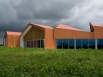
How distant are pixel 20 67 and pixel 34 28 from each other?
32700 millimetres

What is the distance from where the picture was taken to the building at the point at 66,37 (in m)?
39.3

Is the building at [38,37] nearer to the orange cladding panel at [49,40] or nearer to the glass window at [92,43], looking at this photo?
the orange cladding panel at [49,40]

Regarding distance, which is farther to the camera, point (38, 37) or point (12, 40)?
point (12, 40)

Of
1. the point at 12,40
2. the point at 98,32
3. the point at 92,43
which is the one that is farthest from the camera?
the point at 12,40

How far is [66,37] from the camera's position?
41.1 meters

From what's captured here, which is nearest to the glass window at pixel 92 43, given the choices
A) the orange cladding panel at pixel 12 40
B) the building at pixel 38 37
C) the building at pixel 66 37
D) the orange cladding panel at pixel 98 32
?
the building at pixel 66 37

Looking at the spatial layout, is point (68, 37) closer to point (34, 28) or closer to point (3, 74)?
point (34, 28)

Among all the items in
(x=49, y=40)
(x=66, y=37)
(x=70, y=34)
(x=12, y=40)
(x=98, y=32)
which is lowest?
(x=49, y=40)

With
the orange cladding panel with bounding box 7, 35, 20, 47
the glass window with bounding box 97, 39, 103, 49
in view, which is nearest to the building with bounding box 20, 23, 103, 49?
the glass window with bounding box 97, 39, 103, 49

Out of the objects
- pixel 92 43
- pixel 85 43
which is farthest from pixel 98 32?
pixel 85 43

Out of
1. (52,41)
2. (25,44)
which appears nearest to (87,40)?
(52,41)

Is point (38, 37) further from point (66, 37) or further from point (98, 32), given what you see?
A: point (98, 32)

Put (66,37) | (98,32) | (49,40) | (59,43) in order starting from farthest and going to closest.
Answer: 1. (59,43)
2. (49,40)
3. (66,37)
4. (98,32)

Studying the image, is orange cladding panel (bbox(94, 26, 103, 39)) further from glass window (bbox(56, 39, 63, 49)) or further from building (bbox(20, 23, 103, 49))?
glass window (bbox(56, 39, 63, 49))
